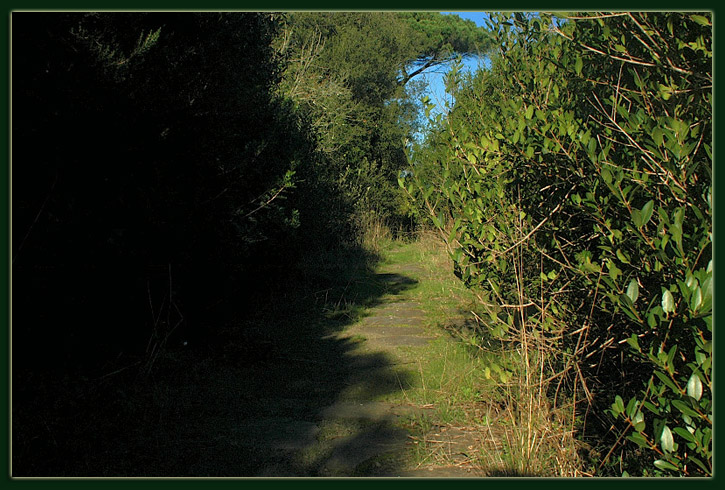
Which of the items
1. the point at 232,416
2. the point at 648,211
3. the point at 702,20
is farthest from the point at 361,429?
the point at 702,20

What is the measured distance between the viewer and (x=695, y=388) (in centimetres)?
190

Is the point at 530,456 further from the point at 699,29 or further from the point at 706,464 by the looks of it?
the point at 699,29

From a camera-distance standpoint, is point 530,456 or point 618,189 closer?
point 618,189

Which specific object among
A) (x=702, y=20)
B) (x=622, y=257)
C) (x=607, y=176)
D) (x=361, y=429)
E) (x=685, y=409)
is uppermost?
(x=702, y=20)

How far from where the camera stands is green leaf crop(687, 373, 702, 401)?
6.20ft

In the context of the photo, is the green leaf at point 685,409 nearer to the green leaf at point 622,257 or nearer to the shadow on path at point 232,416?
the green leaf at point 622,257

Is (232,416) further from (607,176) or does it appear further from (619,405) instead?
(607,176)

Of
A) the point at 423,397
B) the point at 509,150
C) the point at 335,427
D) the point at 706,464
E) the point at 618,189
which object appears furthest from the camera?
the point at 423,397

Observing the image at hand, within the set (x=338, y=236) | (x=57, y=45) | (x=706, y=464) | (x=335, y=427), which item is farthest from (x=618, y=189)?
(x=338, y=236)

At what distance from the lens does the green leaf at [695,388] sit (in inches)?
74.4

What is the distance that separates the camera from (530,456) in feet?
9.94

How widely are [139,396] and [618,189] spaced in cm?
349

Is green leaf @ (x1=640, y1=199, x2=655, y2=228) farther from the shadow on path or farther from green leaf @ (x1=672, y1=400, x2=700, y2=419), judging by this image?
the shadow on path

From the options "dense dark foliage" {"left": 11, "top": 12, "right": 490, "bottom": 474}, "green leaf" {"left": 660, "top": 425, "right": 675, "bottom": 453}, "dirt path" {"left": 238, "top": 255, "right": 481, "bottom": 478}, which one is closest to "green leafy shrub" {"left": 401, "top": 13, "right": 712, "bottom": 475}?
"green leaf" {"left": 660, "top": 425, "right": 675, "bottom": 453}
